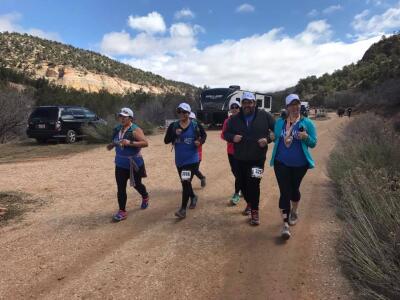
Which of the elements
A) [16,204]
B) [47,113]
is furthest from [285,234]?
[47,113]

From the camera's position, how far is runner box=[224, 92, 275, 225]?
19.1ft

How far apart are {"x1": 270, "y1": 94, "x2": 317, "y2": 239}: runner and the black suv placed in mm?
13752

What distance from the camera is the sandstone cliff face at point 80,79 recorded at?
192 feet

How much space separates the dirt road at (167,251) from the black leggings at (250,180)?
39 centimetres

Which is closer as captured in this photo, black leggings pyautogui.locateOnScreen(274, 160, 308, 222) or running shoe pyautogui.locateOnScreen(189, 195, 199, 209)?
black leggings pyautogui.locateOnScreen(274, 160, 308, 222)

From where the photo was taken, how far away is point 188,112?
645cm

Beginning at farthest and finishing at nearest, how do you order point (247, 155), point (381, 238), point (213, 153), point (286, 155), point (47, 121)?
1. point (47, 121)
2. point (213, 153)
3. point (247, 155)
4. point (286, 155)
5. point (381, 238)

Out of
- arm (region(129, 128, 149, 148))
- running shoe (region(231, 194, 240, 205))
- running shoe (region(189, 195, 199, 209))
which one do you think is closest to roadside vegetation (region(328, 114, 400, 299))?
running shoe (region(231, 194, 240, 205))

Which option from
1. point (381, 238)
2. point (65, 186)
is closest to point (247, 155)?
point (381, 238)

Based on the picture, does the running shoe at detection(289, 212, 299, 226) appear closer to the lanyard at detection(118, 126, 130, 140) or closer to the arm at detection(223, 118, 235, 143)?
the arm at detection(223, 118, 235, 143)

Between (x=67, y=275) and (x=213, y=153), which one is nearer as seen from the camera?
(x=67, y=275)

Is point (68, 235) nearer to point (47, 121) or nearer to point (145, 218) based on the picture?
point (145, 218)

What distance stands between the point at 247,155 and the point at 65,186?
4904 millimetres

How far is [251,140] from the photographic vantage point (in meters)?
5.85
